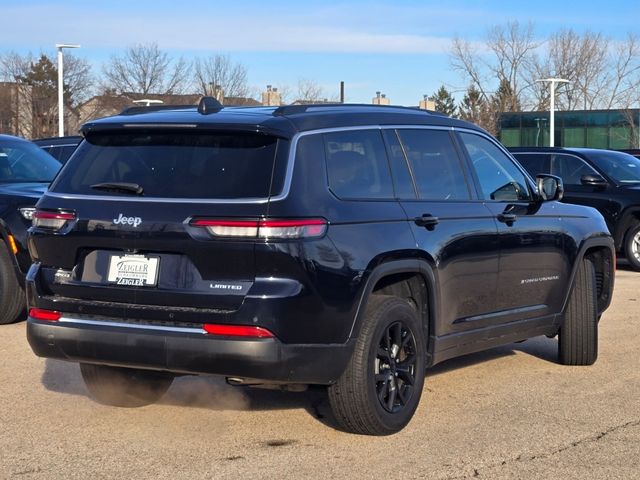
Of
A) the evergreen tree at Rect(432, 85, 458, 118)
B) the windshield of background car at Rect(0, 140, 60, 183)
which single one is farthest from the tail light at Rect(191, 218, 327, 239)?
the evergreen tree at Rect(432, 85, 458, 118)

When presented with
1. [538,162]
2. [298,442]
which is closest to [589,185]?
[538,162]

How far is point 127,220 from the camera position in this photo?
5.32 meters

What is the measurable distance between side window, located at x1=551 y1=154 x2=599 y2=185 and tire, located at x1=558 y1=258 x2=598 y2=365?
27.1ft

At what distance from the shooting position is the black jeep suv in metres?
5.08

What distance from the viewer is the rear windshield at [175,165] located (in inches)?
206

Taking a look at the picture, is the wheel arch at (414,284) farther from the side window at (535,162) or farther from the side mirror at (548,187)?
the side window at (535,162)

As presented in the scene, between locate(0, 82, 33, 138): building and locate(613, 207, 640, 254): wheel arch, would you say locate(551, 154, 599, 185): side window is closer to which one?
locate(613, 207, 640, 254): wheel arch

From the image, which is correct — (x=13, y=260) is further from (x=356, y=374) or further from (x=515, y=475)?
(x=515, y=475)

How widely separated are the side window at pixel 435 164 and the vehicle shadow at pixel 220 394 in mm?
1442

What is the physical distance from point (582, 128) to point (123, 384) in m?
49.4

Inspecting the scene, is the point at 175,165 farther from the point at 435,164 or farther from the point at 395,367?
the point at 435,164

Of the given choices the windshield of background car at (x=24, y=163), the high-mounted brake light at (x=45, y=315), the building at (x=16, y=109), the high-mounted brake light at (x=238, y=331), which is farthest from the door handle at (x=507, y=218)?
the building at (x=16, y=109)

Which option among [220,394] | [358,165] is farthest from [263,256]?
[220,394]

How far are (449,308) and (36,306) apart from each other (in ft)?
8.07
